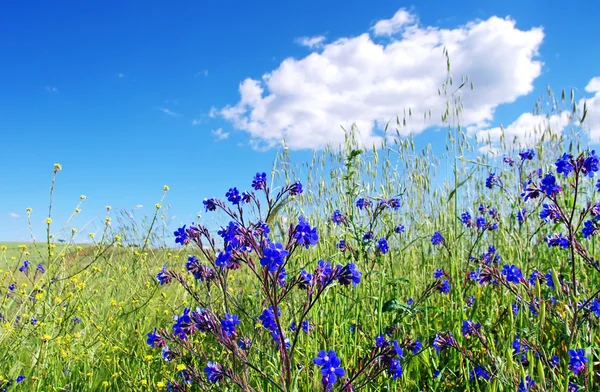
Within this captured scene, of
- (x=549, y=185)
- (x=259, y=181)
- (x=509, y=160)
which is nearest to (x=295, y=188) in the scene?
(x=259, y=181)

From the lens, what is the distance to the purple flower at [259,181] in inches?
90.0

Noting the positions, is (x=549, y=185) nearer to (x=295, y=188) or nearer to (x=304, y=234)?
(x=295, y=188)

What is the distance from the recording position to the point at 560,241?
2.84 metres

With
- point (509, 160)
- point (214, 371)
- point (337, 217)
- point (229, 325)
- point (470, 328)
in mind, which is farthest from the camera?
point (509, 160)

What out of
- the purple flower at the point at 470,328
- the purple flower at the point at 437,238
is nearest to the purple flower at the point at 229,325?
the purple flower at the point at 470,328

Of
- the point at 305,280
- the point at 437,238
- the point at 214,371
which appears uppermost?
the point at 437,238

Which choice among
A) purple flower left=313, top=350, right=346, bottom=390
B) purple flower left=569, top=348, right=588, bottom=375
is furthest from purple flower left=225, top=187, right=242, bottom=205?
purple flower left=569, top=348, right=588, bottom=375

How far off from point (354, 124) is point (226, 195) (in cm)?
217

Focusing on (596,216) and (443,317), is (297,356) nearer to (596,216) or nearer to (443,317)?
(443,317)

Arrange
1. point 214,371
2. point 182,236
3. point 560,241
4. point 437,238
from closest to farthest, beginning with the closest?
1. point 214,371
2. point 182,236
3. point 560,241
4. point 437,238

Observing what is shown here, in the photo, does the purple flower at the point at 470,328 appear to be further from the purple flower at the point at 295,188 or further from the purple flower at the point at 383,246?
the purple flower at the point at 295,188

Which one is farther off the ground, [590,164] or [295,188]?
[590,164]

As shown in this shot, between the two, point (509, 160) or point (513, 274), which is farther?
point (509, 160)

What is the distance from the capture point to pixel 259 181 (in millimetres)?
2318
